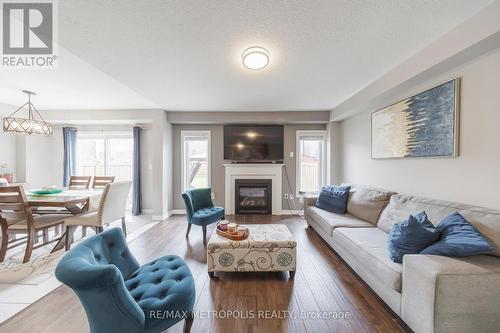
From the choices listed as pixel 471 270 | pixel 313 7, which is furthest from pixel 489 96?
pixel 313 7

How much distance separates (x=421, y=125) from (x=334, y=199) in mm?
1555

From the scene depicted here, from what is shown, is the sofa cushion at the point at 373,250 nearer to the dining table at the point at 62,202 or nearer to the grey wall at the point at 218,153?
the grey wall at the point at 218,153

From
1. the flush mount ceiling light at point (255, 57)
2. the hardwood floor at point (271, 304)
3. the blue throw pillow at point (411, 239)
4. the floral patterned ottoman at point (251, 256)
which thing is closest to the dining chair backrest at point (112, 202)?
the hardwood floor at point (271, 304)

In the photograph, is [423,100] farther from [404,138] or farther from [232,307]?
[232,307]

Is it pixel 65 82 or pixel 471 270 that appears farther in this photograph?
pixel 65 82

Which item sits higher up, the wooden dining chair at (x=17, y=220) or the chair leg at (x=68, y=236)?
the wooden dining chair at (x=17, y=220)

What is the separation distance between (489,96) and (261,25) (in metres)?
2.15

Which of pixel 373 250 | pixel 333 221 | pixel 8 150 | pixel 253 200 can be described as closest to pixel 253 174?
pixel 253 200

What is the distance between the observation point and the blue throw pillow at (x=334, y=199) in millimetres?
3183

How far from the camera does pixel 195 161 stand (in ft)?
15.9

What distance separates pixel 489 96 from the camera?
5.68ft

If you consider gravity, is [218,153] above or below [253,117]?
A: below

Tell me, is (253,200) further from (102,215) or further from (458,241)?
(458,241)
